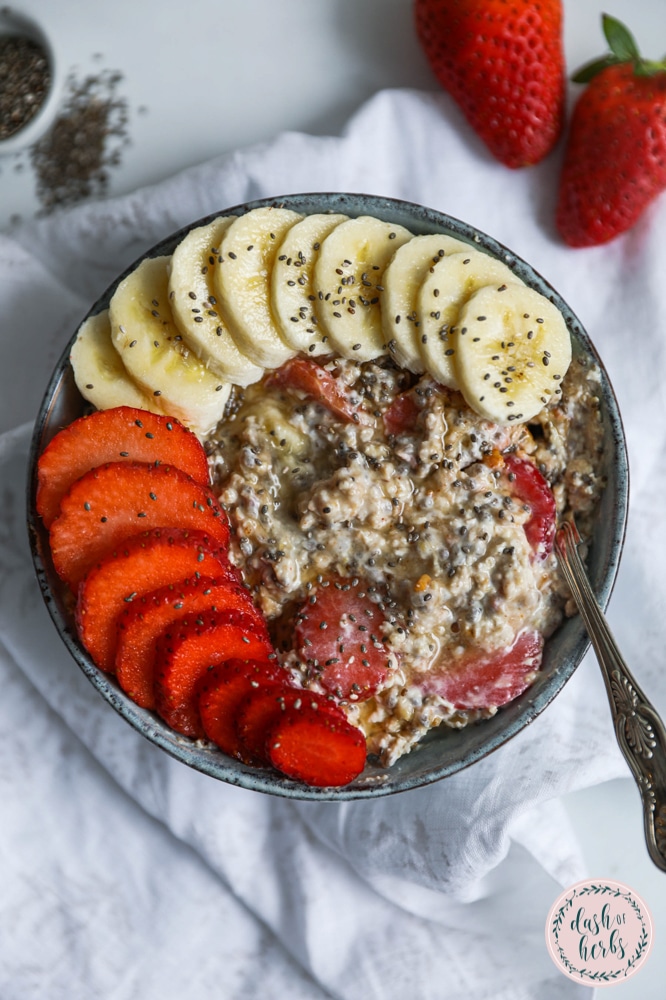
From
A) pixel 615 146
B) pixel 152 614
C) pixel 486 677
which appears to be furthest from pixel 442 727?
pixel 615 146

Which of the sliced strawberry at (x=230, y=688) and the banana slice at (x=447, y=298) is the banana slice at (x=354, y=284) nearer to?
the banana slice at (x=447, y=298)

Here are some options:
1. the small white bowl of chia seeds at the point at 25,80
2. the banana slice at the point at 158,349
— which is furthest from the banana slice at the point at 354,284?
the small white bowl of chia seeds at the point at 25,80

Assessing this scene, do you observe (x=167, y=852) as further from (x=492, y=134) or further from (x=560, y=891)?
(x=492, y=134)

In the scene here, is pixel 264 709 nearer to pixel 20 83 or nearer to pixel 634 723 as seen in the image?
pixel 634 723

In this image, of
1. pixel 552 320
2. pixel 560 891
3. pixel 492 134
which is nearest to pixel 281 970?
pixel 560 891

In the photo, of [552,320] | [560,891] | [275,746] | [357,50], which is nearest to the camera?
[275,746]

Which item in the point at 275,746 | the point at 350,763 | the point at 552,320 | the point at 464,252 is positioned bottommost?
the point at 350,763
